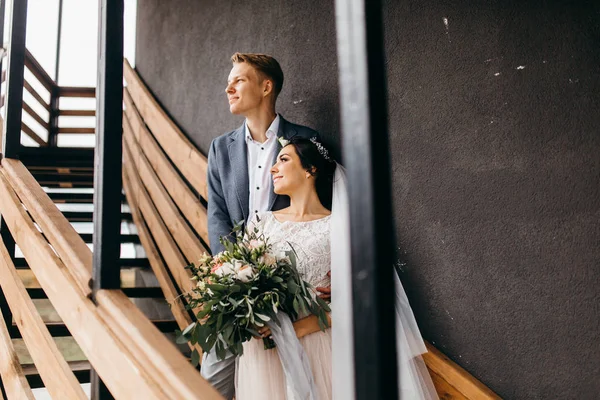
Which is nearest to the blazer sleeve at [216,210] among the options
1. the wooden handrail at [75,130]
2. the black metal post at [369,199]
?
the black metal post at [369,199]

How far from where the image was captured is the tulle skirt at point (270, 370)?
6.89 ft

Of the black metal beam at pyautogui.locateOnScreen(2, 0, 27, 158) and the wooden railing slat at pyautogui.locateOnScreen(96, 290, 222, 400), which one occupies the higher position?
the black metal beam at pyautogui.locateOnScreen(2, 0, 27, 158)

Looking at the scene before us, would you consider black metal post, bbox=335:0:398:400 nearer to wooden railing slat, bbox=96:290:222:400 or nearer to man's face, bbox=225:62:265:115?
wooden railing slat, bbox=96:290:222:400

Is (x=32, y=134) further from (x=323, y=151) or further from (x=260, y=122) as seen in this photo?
(x=323, y=151)

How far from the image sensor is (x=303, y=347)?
7.14ft

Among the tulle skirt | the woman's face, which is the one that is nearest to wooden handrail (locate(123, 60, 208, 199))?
the woman's face

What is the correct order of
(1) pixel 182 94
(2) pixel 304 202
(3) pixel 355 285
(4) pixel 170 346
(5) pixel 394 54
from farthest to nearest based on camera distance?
(1) pixel 182 94 → (2) pixel 304 202 → (5) pixel 394 54 → (4) pixel 170 346 → (3) pixel 355 285

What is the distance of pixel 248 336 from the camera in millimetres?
2025

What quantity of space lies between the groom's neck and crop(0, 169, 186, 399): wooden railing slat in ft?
3.45

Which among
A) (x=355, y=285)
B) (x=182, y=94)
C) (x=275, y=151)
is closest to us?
(x=355, y=285)

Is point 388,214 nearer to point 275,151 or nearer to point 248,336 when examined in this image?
point 248,336

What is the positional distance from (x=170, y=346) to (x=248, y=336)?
22.3 inches

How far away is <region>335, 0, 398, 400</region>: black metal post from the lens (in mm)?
660

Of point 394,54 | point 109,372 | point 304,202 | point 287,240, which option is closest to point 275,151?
point 304,202
